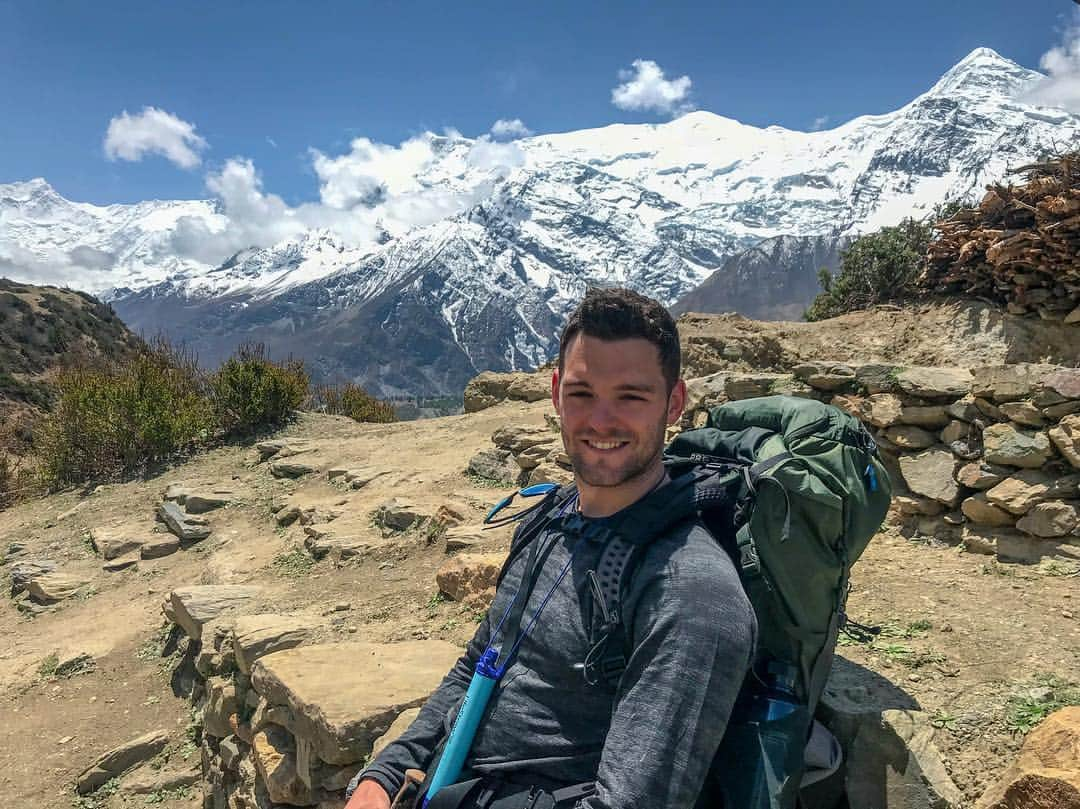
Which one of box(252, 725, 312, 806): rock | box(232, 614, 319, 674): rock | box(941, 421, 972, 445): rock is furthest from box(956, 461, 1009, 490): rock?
box(232, 614, 319, 674): rock

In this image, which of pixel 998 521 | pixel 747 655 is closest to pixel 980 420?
pixel 998 521

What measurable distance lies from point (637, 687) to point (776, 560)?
51 cm

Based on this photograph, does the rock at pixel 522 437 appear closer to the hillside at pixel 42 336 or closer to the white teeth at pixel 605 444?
the white teeth at pixel 605 444

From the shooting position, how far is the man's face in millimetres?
1900

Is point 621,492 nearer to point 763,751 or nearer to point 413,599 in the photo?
point 763,751

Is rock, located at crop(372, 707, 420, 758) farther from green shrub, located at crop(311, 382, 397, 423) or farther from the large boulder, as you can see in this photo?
green shrub, located at crop(311, 382, 397, 423)

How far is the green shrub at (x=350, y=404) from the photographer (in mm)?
20641

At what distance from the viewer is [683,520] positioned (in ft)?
5.78

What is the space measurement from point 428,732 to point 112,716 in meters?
5.23

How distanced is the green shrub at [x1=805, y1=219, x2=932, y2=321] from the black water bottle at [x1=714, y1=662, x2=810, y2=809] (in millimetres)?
8828

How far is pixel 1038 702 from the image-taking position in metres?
2.45

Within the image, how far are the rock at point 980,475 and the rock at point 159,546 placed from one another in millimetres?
9284

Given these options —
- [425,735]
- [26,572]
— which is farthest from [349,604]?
[26,572]

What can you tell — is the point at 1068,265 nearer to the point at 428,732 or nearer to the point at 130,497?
the point at 428,732
